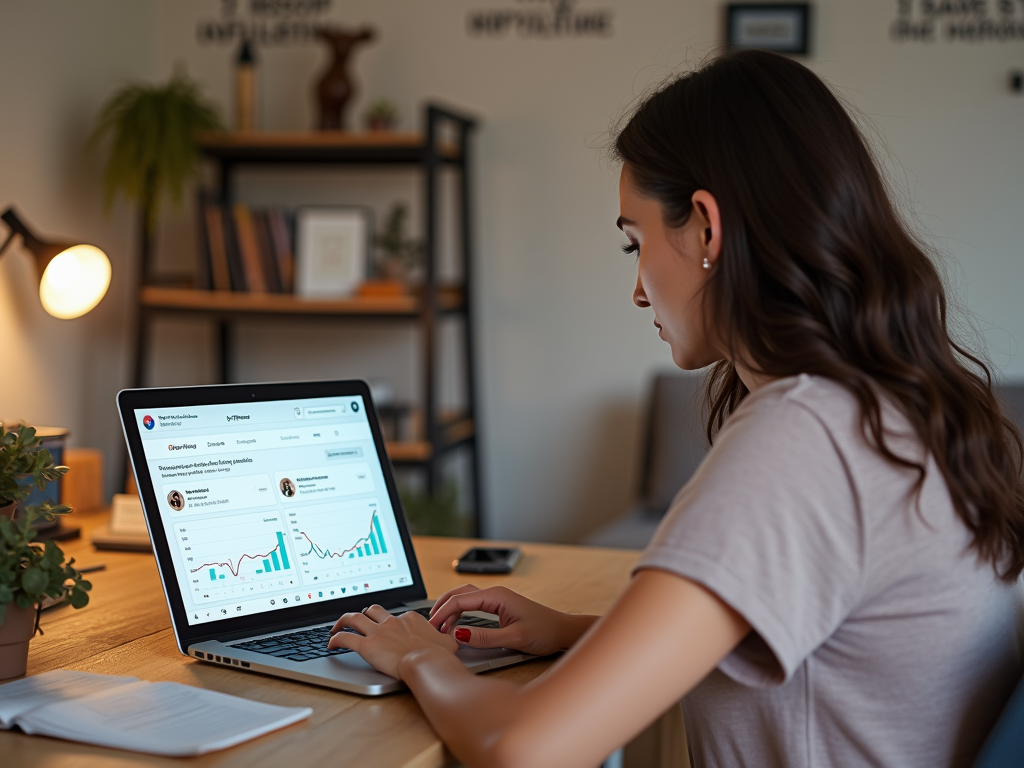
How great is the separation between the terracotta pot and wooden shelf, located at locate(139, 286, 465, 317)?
6.35 ft

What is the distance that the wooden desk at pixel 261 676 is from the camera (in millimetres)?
805

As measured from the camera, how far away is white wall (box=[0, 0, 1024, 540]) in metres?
2.92

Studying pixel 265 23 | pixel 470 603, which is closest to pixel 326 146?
pixel 265 23

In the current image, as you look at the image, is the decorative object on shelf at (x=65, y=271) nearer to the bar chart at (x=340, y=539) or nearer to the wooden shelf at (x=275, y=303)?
the bar chart at (x=340, y=539)

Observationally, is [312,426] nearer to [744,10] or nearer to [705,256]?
[705,256]

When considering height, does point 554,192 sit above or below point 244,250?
above

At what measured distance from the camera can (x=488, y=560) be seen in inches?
59.0

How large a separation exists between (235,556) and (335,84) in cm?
225

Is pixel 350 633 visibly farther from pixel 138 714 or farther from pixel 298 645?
pixel 138 714

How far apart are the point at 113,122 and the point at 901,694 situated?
8.54 ft

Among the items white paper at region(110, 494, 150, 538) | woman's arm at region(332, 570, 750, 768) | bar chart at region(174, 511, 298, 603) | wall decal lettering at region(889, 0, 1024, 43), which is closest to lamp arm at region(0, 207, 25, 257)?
white paper at region(110, 494, 150, 538)

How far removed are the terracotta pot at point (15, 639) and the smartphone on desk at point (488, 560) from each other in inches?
24.4

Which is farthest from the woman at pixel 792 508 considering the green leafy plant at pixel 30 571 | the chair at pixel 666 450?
the chair at pixel 666 450

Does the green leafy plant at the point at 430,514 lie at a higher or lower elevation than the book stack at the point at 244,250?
lower
